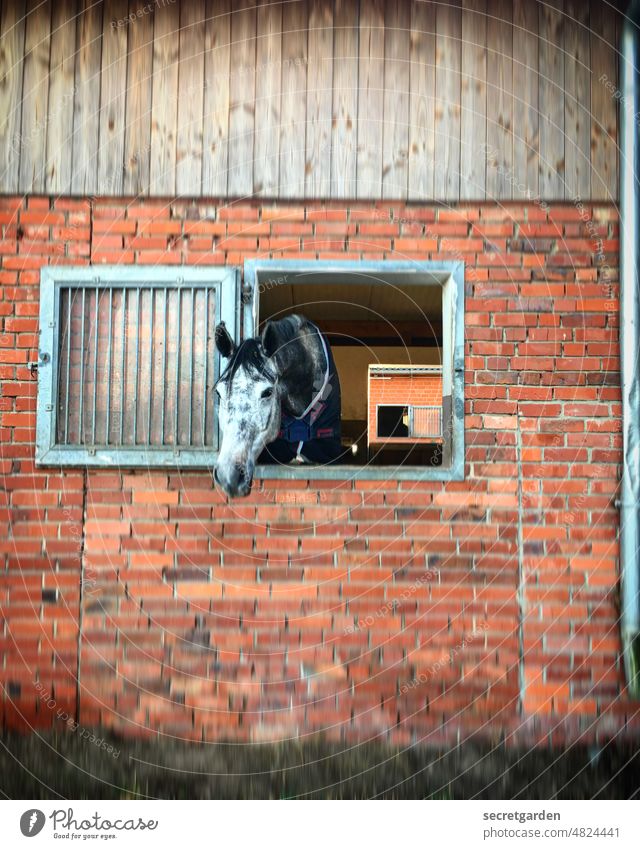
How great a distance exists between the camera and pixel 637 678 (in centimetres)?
385

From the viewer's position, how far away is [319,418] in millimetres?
4555

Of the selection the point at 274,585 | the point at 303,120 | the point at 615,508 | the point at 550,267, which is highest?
the point at 303,120

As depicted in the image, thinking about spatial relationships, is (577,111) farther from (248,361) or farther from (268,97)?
(248,361)

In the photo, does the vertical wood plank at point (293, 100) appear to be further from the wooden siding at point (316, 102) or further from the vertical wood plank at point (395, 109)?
the vertical wood plank at point (395, 109)

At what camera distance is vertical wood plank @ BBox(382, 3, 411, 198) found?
4.05 meters

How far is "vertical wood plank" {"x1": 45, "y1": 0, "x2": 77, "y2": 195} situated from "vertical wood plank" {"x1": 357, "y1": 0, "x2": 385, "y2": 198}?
4.64ft

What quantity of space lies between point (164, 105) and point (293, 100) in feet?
2.07

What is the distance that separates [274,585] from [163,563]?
1.78ft

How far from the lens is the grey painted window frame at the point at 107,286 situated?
3971 mm

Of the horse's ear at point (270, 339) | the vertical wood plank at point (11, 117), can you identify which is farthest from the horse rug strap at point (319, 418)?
the vertical wood plank at point (11, 117)

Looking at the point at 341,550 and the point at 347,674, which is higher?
the point at 341,550

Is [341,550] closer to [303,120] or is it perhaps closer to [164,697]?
[164,697]
